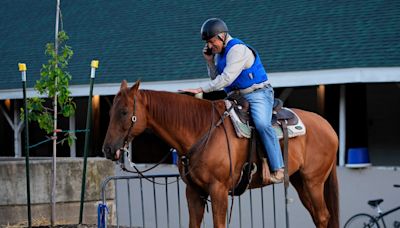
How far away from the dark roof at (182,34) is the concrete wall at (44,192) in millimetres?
4523

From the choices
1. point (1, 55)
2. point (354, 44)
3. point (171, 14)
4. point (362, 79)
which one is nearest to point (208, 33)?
point (362, 79)

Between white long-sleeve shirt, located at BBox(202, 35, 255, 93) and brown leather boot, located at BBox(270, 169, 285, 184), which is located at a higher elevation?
white long-sleeve shirt, located at BBox(202, 35, 255, 93)

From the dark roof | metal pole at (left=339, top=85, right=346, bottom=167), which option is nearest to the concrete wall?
the dark roof

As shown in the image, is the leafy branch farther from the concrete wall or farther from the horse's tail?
the horse's tail

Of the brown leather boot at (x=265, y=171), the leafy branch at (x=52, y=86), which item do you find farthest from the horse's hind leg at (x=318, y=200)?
the leafy branch at (x=52, y=86)

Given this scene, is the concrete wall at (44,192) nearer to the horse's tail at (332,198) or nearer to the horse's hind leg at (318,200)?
the horse's tail at (332,198)

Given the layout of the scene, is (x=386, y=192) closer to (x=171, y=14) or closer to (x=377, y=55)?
(x=377, y=55)

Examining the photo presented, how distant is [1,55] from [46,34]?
4.03ft

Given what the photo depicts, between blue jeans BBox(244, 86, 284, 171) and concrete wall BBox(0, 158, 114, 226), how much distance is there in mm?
4105

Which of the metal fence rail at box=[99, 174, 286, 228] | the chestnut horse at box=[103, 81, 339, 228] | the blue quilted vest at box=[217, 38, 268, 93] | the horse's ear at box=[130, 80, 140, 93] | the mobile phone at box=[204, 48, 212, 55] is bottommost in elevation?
the metal fence rail at box=[99, 174, 286, 228]

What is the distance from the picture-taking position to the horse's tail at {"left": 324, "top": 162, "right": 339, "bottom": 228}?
8484 mm

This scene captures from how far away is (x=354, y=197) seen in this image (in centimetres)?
1339

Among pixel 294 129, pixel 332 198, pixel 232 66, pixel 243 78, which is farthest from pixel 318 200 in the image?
pixel 232 66

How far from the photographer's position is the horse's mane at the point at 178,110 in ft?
23.0
